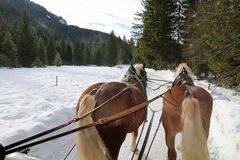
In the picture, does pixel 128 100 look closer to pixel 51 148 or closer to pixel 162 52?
pixel 51 148

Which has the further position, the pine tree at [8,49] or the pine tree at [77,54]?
the pine tree at [77,54]

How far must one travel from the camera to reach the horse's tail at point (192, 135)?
3832mm

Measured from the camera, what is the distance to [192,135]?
3896 mm

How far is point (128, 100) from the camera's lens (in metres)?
4.28

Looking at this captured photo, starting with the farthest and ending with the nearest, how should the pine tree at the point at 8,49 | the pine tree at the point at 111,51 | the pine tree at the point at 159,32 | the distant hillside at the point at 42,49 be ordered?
Answer: the pine tree at the point at 111,51 → the distant hillside at the point at 42,49 → the pine tree at the point at 8,49 → the pine tree at the point at 159,32

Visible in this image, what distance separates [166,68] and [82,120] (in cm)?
2704

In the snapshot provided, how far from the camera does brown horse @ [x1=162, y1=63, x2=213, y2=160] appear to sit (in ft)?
12.7

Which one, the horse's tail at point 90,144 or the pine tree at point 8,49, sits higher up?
the pine tree at point 8,49

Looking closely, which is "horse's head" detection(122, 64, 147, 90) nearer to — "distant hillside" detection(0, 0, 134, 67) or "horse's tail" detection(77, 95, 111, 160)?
"horse's tail" detection(77, 95, 111, 160)

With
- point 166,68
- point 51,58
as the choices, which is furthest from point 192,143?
point 51,58

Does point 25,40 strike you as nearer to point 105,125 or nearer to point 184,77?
point 184,77

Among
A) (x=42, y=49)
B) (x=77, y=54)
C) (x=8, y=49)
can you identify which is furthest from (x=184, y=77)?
(x=77, y=54)

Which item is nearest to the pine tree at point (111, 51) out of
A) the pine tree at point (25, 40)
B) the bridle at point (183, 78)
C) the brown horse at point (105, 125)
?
the pine tree at point (25, 40)

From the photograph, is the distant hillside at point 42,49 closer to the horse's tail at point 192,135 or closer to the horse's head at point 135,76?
the horse's head at point 135,76
